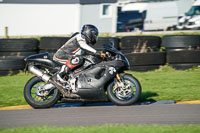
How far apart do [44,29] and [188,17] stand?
10.2 meters

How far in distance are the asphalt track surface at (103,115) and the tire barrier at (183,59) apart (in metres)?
4.39

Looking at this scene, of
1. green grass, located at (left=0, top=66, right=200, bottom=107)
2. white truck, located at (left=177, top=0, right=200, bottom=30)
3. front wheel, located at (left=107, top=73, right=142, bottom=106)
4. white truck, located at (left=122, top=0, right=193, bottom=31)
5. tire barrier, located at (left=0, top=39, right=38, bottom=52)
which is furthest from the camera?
white truck, located at (left=122, top=0, right=193, bottom=31)

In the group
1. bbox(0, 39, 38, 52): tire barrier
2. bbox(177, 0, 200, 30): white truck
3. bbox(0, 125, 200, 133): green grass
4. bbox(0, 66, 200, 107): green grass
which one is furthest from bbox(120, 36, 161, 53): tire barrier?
bbox(177, 0, 200, 30): white truck

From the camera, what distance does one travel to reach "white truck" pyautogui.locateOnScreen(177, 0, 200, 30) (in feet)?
84.6

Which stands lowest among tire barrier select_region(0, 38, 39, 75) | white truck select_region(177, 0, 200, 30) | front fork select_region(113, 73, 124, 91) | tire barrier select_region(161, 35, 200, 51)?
front fork select_region(113, 73, 124, 91)

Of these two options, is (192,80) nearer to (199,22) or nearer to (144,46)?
(144,46)

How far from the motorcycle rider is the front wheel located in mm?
637

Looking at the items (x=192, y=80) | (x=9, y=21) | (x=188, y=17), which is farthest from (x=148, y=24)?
(x=192, y=80)

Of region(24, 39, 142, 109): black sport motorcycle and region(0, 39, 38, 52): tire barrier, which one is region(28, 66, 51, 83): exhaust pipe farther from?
region(0, 39, 38, 52): tire barrier

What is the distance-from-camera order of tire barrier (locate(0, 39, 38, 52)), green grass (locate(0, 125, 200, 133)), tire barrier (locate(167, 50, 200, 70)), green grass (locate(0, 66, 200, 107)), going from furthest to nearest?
tire barrier (locate(0, 39, 38, 52)) → tire barrier (locate(167, 50, 200, 70)) → green grass (locate(0, 66, 200, 107)) → green grass (locate(0, 125, 200, 133))

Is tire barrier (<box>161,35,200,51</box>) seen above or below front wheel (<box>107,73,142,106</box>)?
above

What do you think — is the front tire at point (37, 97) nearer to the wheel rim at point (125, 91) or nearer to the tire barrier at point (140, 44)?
the wheel rim at point (125, 91)

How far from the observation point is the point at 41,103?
7.26m

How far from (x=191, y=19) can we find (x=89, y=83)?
20230 mm
